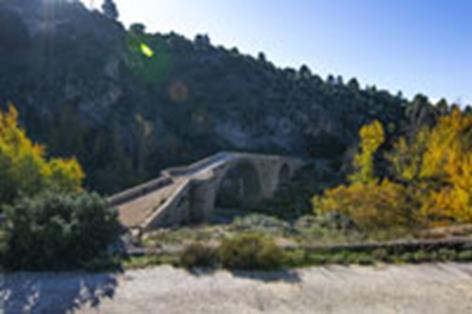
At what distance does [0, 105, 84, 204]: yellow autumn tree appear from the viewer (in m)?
11.6

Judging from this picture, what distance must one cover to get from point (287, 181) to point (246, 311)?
38512mm

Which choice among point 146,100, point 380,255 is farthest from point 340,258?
point 146,100

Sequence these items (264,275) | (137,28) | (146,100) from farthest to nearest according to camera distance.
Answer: (137,28), (146,100), (264,275)

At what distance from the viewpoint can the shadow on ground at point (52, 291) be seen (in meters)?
3.93

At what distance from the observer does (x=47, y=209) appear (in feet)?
18.4

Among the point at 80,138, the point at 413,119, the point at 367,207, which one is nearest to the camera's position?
the point at 367,207

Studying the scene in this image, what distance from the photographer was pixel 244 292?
176 inches

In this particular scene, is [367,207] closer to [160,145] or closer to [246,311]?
[246,311]

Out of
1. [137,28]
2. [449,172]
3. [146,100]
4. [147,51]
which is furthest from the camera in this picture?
[137,28]

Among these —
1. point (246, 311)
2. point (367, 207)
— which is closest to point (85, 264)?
point (246, 311)

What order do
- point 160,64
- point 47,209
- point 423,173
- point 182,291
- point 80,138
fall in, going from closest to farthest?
point 182,291 → point 47,209 → point 423,173 → point 80,138 → point 160,64

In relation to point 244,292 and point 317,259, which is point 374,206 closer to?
point 317,259

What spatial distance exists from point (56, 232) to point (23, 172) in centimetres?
880

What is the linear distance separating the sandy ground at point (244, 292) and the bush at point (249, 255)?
0.90 feet
